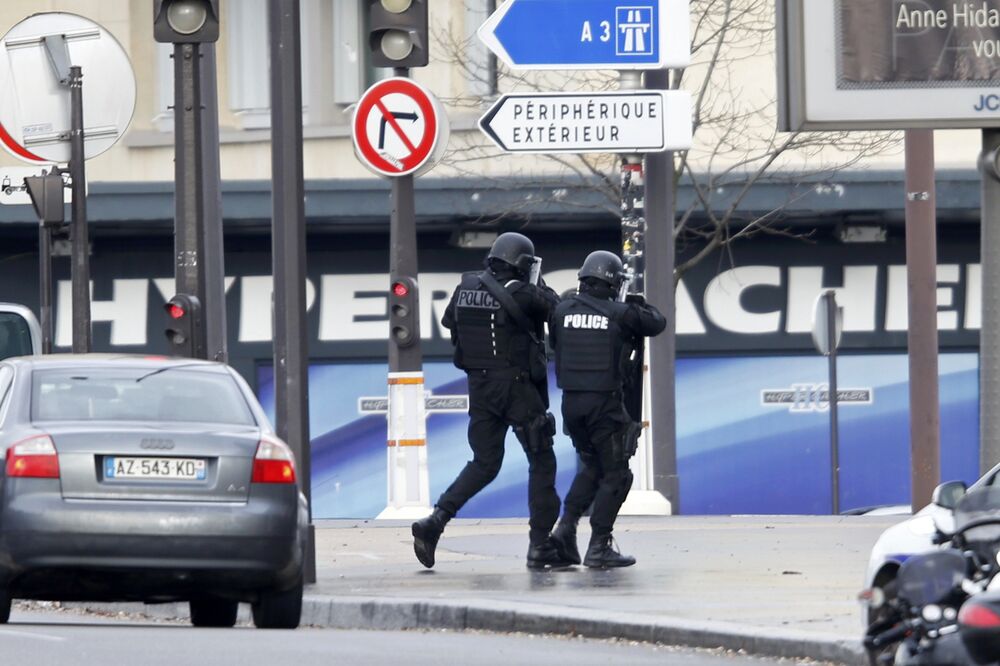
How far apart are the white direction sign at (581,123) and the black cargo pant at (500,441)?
1954mm

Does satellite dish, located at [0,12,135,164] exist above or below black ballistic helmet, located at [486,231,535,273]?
above

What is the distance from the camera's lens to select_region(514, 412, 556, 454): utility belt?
43.4 feet

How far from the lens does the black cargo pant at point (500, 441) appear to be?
1327 cm

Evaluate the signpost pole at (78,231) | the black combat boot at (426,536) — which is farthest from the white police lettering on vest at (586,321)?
the signpost pole at (78,231)

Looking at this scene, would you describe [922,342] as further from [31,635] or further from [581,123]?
[31,635]

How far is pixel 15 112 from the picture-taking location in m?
16.9

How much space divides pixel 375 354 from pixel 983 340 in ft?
53.4

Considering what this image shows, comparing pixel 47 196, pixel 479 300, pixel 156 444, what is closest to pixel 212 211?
pixel 47 196

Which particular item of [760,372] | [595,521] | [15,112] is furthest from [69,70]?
[760,372]

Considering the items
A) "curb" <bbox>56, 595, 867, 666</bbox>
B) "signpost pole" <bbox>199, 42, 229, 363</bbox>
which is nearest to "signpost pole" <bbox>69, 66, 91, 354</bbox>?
"signpost pole" <bbox>199, 42, 229, 363</bbox>

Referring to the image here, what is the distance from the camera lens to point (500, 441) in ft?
44.4

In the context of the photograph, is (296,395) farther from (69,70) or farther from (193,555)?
(69,70)

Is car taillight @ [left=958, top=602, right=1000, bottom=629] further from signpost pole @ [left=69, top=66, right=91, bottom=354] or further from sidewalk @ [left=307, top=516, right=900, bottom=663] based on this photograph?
signpost pole @ [left=69, top=66, right=91, bottom=354]

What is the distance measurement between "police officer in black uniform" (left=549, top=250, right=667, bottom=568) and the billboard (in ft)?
9.29
